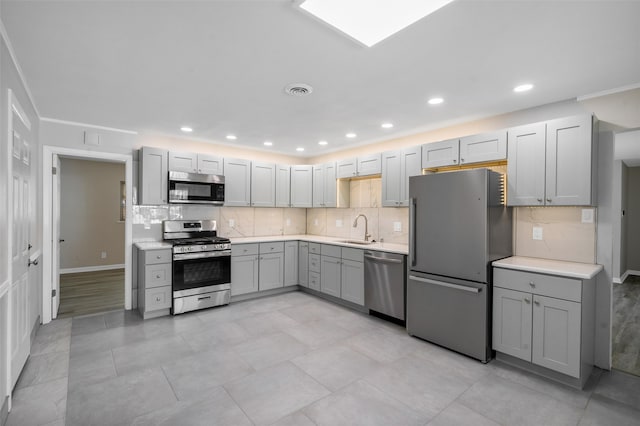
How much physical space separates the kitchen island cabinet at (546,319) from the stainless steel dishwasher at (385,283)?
105cm

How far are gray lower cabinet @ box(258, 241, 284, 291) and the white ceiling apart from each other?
215cm

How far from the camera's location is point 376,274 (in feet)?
13.1

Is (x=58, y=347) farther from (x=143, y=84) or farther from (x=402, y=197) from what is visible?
(x=402, y=197)

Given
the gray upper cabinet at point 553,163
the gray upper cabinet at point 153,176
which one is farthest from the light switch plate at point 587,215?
the gray upper cabinet at point 153,176

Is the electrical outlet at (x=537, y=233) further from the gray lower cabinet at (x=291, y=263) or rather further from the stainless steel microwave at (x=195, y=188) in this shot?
the stainless steel microwave at (x=195, y=188)

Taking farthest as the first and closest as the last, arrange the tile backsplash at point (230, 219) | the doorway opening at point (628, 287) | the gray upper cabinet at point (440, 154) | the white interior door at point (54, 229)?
the tile backsplash at point (230, 219) < the white interior door at point (54, 229) < the gray upper cabinet at point (440, 154) < the doorway opening at point (628, 287)

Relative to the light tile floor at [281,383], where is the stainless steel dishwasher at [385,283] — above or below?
above

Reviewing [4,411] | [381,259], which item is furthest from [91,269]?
[381,259]

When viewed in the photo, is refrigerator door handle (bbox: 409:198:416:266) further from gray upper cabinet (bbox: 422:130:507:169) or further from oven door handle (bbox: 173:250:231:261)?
oven door handle (bbox: 173:250:231:261)

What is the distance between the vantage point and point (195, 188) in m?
4.56

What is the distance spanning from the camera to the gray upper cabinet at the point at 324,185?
5246mm

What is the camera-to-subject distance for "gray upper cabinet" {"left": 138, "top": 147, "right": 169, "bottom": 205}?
13.8 ft

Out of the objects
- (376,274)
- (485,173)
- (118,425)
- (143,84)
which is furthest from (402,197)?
(118,425)

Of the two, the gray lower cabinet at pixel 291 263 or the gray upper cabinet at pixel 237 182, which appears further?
the gray lower cabinet at pixel 291 263
